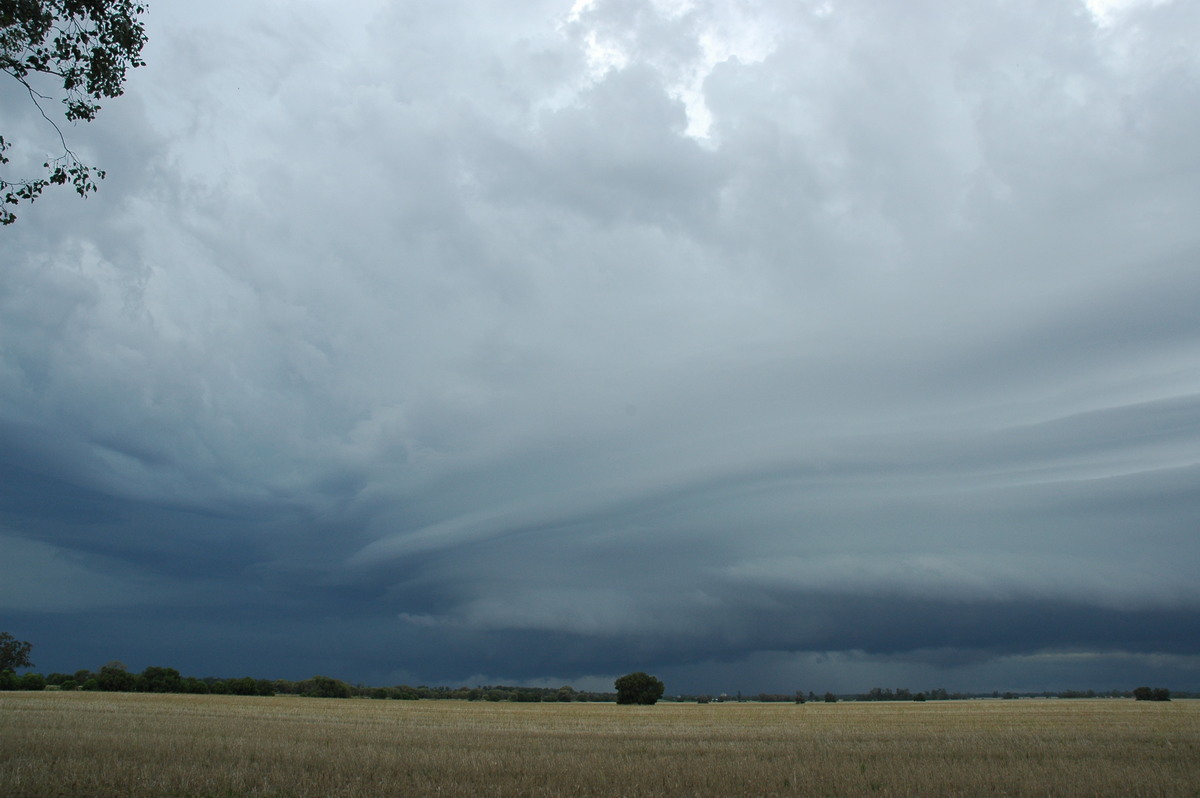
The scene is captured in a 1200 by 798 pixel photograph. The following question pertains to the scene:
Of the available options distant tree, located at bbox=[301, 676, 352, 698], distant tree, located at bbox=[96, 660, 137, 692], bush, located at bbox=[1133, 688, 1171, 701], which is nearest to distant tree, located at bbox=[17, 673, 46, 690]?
distant tree, located at bbox=[96, 660, 137, 692]

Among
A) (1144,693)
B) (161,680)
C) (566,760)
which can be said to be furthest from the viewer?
(1144,693)

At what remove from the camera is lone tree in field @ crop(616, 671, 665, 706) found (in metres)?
81.8

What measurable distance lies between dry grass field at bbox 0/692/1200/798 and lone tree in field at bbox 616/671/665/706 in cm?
5135

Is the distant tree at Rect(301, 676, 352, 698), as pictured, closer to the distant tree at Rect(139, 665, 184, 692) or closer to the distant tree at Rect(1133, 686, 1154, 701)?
the distant tree at Rect(139, 665, 184, 692)

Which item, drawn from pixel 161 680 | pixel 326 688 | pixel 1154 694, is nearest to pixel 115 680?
pixel 161 680

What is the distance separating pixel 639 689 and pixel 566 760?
6665 cm

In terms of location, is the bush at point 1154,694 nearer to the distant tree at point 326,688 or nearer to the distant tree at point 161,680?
the distant tree at point 326,688

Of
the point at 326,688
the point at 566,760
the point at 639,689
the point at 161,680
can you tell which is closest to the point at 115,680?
the point at 161,680

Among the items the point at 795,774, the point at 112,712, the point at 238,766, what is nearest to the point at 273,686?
the point at 112,712

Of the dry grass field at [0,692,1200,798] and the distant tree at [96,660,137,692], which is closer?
the dry grass field at [0,692,1200,798]

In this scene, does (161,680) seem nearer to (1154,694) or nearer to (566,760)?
(566,760)

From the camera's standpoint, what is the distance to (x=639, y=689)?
82.4 meters

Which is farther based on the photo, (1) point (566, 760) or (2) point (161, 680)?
(2) point (161, 680)

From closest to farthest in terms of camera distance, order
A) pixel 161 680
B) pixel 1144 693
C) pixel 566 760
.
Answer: pixel 566 760
pixel 161 680
pixel 1144 693
